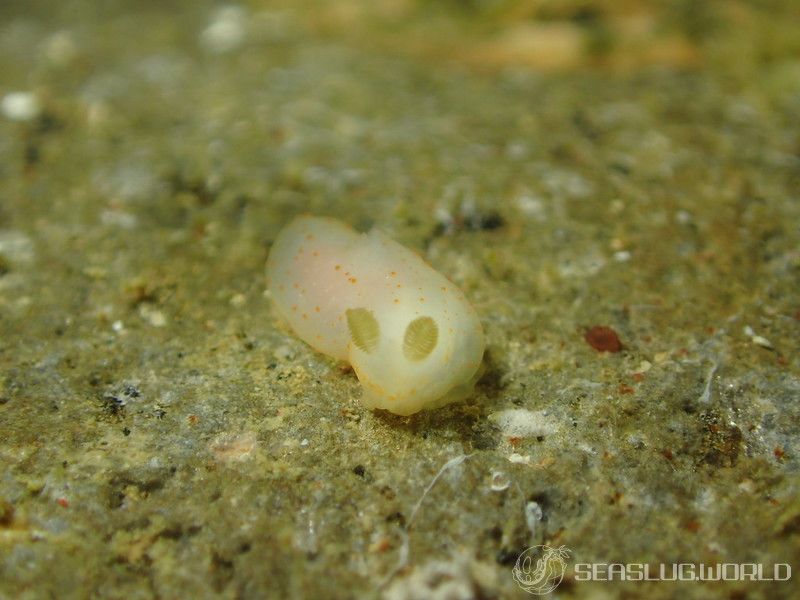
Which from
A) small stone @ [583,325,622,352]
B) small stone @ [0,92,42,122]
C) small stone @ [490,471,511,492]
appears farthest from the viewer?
small stone @ [0,92,42,122]

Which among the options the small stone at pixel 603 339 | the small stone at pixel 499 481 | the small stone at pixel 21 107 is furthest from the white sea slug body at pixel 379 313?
the small stone at pixel 21 107

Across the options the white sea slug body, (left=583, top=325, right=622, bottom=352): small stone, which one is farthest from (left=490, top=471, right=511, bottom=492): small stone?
(left=583, top=325, right=622, bottom=352): small stone

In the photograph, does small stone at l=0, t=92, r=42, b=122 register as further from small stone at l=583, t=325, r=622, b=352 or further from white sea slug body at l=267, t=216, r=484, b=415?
small stone at l=583, t=325, r=622, b=352

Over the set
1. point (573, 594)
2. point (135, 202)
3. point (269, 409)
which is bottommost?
point (573, 594)

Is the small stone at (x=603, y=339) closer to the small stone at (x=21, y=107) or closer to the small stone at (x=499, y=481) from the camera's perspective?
the small stone at (x=499, y=481)

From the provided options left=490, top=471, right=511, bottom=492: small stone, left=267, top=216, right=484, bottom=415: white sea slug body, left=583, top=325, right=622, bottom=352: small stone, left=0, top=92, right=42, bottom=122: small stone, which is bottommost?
left=490, top=471, right=511, bottom=492: small stone

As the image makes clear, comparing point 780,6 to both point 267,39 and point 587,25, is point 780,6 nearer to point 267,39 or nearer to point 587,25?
point 587,25

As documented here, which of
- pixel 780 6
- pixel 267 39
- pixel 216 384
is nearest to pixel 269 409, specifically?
pixel 216 384

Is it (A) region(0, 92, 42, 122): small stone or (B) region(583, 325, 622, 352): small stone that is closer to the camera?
(B) region(583, 325, 622, 352): small stone
